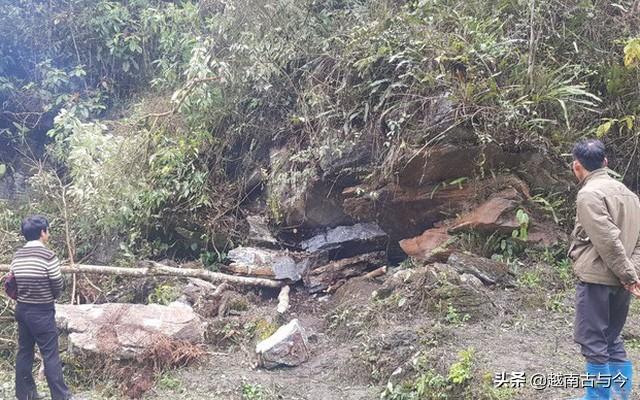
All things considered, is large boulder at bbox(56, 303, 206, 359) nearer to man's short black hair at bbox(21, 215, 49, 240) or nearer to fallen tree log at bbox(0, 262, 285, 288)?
fallen tree log at bbox(0, 262, 285, 288)

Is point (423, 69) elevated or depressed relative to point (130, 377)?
elevated

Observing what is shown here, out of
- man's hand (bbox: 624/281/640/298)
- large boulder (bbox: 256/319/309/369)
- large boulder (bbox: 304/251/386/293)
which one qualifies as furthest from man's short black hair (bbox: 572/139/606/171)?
large boulder (bbox: 304/251/386/293)

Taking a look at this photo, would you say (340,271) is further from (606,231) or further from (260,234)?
(606,231)

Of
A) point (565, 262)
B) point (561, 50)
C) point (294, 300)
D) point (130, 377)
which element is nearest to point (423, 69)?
point (561, 50)

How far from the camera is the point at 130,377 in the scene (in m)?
5.23

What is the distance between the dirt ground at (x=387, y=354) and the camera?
15.2 feet

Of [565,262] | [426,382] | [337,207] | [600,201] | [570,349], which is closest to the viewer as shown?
[600,201]

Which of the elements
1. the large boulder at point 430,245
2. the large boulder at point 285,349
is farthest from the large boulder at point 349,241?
the large boulder at point 285,349

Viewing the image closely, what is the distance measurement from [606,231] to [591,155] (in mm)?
532

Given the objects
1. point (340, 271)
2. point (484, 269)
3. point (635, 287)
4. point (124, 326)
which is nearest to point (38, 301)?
point (124, 326)

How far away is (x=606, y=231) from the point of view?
3.36 meters

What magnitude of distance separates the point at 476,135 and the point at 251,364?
3.63 metres

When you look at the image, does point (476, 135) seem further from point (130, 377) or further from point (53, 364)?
point (53, 364)

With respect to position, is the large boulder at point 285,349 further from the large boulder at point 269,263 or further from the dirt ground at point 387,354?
the large boulder at point 269,263
